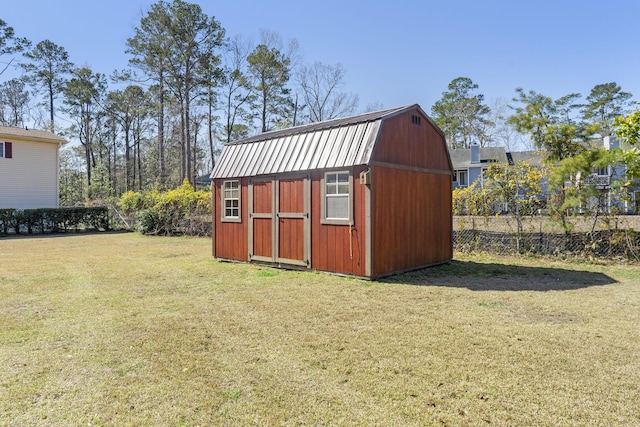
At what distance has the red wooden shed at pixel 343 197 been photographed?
259 inches

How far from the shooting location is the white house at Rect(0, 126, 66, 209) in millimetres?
18031

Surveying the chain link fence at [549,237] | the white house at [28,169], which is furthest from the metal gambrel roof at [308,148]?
the white house at [28,169]

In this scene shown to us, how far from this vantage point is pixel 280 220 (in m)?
7.75

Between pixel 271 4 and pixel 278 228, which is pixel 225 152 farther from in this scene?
pixel 271 4

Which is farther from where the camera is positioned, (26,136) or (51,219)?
(26,136)

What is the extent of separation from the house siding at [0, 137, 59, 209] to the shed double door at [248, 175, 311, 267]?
16456 mm

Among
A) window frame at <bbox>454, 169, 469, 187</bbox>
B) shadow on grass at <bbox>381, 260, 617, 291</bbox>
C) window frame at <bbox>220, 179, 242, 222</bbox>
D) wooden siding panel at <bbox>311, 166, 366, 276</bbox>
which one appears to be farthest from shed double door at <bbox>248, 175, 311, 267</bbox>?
window frame at <bbox>454, 169, 469, 187</bbox>

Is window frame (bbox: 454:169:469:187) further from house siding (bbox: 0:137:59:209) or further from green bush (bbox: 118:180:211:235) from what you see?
house siding (bbox: 0:137:59:209)

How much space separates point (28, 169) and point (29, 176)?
0.34m

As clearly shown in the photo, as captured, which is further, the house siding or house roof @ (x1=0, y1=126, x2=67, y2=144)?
the house siding

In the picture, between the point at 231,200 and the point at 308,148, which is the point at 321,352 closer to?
the point at 308,148

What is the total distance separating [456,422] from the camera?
2.21 m

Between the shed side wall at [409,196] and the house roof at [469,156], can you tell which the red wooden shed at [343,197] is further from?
the house roof at [469,156]

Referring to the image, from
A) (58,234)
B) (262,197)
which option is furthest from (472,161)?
(58,234)
